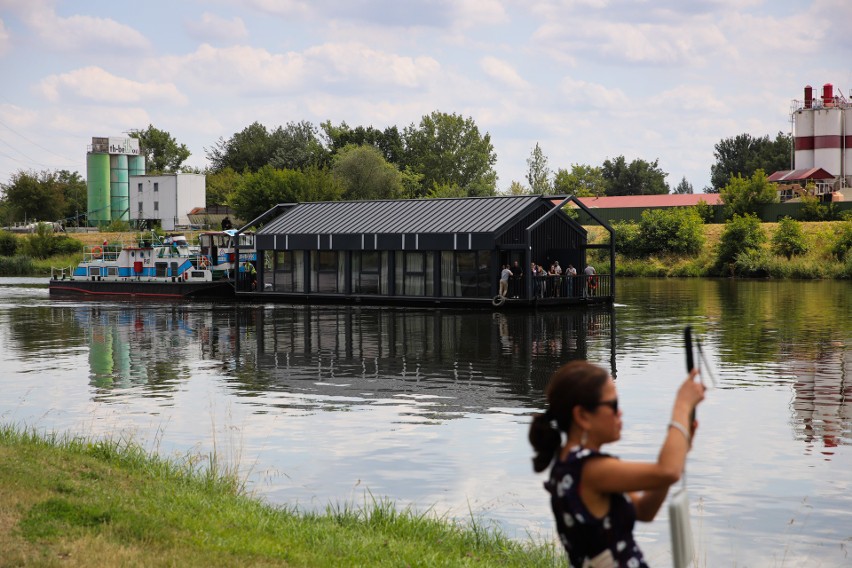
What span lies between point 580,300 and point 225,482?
30922 mm

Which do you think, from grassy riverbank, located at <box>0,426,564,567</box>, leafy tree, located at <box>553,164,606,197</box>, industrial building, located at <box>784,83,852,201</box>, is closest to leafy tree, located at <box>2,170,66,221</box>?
leafy tree, located at <box>553,164,606,197</box>

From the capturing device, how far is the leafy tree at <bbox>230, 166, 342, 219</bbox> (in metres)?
86.5

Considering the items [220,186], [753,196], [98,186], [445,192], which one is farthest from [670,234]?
[98,186]

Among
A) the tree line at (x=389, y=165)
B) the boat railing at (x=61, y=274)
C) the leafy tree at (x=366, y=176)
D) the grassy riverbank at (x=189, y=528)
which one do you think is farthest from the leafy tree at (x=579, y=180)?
the grassy riverbank at (x=189, y=528)

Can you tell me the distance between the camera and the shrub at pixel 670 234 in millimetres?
77000

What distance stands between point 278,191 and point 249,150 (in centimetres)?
5094

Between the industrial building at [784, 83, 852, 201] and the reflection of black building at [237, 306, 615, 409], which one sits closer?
the reflection of black building at [237, 306, 615, 409]

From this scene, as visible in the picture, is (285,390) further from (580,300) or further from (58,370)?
(580,300)

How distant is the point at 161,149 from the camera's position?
492 feet

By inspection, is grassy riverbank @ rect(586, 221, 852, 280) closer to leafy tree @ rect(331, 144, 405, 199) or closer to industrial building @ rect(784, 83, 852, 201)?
industrial building @ rect(784, 83, 852, 201)

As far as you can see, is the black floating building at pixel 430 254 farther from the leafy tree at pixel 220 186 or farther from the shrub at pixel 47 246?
the leafy tree at pixel 220 186

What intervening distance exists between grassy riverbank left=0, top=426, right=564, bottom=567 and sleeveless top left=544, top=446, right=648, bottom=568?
315 cm

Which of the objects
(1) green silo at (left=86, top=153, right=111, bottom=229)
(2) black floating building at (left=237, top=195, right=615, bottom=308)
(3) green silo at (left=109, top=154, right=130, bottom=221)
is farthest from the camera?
(3) green silo at (left=109, top=154, right=130, bottom=221)

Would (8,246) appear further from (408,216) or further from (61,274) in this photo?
(408,216)
